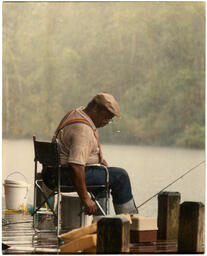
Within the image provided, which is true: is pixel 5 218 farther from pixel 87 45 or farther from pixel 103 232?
pixel 87 45

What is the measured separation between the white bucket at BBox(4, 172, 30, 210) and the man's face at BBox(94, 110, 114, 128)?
2565 mm

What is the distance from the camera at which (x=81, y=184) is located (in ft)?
14.9

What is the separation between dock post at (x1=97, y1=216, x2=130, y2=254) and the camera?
313 centimetres

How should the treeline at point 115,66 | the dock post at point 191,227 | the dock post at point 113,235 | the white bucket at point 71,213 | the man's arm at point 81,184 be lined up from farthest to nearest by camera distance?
the treeline at point 115,66
the white bucket at point 71,213
the man's arm at point 81,184
the dock post at point 191,227
the dock post at point 113,235

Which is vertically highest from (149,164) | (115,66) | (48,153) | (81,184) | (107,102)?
(115,66)

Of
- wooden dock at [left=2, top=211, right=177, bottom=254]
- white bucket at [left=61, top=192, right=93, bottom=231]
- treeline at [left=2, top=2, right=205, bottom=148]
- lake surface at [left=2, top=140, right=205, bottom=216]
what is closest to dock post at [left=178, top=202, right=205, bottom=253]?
wooden dock at [left=2, top=211, right=177, bottom=254]

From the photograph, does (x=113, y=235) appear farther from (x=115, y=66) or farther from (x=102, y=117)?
(x=115, y=66)

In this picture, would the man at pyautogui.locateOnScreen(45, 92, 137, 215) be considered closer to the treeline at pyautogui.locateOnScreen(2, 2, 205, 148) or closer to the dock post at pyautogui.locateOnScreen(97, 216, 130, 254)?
the dock post at pyautogui.locateOnScreen(97, 216, 130, 254)

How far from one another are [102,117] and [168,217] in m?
0.90

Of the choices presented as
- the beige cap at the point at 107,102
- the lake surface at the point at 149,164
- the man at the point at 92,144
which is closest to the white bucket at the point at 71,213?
the man at the point at 92,144

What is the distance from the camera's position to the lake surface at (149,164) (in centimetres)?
1059

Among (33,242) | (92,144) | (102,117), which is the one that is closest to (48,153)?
(92,144)

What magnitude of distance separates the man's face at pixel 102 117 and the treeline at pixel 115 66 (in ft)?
19.6

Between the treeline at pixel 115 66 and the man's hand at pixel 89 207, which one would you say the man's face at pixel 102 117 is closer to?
the man's hand at pixel 89 207
